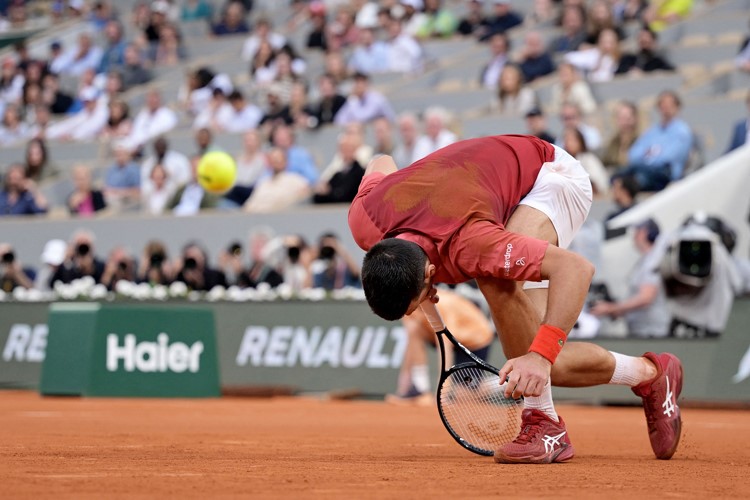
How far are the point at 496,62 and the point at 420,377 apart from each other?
745 centimetres

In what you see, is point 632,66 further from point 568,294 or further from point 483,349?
point 568,294

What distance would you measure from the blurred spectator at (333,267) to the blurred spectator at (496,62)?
4.81 metres

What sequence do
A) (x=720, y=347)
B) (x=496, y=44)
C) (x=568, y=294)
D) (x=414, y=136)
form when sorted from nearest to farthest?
(x=568, y=294) → (x=720, y=347) → (x=414, y=136) → (x=496, y=44)

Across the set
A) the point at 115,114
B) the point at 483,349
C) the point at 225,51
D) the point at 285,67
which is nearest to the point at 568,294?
the point at 483,349

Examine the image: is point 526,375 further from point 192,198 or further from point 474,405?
point 192,198

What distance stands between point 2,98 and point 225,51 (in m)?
4.94

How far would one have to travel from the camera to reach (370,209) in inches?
243

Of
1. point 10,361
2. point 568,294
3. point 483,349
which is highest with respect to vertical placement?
point 568,294

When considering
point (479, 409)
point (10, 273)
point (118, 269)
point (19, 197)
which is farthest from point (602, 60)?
point (479, 409)

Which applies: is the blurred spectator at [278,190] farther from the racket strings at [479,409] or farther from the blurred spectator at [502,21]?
the racket strings at [479,409]

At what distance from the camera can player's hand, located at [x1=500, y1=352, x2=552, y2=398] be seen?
553 cm

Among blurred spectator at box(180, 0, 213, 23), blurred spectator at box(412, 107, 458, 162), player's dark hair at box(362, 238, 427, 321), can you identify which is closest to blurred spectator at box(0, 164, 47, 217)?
blurred spectator at box(412, 107, 458, 162)

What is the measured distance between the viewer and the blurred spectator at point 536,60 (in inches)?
722

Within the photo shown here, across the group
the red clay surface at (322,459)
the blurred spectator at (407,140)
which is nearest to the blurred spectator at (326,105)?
the blurred spectator at (407,140)
